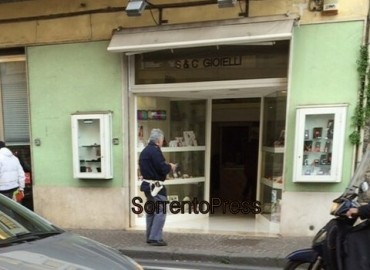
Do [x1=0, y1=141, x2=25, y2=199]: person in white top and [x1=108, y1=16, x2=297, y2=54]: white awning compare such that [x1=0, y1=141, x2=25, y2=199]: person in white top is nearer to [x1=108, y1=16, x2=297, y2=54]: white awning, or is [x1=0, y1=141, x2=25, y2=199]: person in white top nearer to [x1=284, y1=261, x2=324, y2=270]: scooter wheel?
[x1=108, y1=16, x2=297, y2=54]: white awning

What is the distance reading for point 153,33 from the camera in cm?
679

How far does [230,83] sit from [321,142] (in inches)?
69.6

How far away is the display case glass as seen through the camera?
22.6ft

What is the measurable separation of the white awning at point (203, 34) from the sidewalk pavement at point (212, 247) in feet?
10.4

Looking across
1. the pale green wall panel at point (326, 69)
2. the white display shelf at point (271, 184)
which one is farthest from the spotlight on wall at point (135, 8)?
the white display shelf at point (271, 184)

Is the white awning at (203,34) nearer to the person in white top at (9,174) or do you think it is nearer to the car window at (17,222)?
the person in white top at (9,174)

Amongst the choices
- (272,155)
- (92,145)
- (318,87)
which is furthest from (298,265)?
(92,145)

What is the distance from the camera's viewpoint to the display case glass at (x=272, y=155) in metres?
6.89

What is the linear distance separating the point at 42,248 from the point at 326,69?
4.99 meters

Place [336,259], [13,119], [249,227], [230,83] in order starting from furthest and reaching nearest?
[13,119]
[249,227]
[230,83]
[336,259]

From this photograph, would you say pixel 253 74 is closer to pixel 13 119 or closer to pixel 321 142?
pixel 321 142

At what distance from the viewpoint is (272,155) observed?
7199mm

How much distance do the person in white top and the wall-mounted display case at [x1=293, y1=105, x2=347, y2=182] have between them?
15.3 ft

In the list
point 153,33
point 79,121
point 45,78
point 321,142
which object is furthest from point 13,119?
point 321,142
